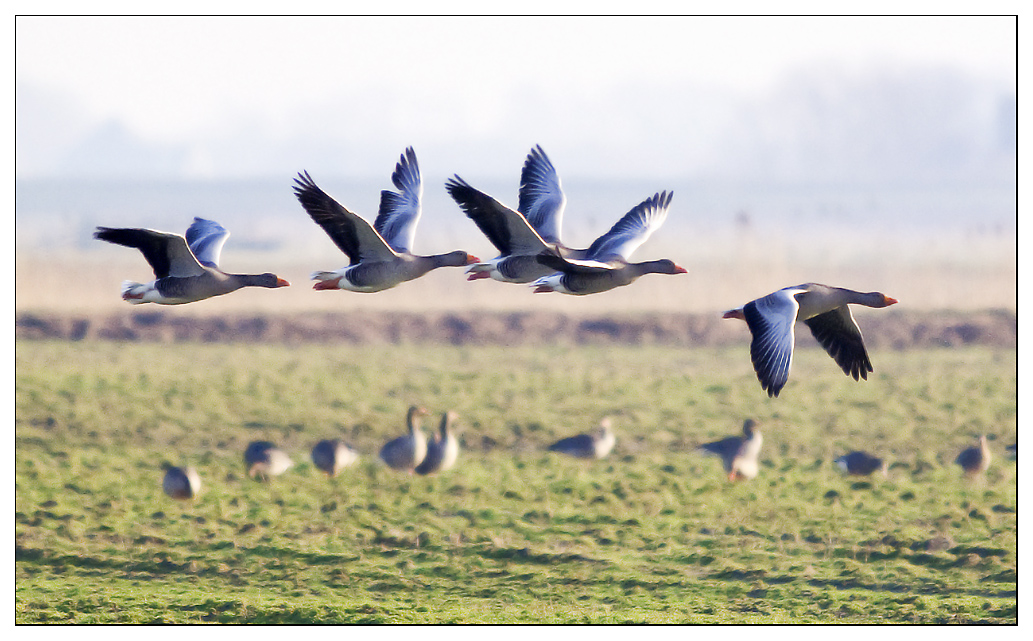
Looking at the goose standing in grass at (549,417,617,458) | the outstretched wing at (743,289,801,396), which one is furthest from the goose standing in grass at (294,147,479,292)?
the goose standing in grass at (549,417,617,458)

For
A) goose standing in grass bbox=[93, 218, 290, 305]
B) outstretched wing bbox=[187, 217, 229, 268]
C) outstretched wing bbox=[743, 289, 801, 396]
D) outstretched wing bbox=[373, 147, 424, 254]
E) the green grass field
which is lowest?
the green grass field

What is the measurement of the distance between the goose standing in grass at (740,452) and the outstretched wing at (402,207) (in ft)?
38.7

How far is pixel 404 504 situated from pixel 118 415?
32.6 feet

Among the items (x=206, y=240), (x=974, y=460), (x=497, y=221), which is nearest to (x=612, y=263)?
(x=497, y=221)

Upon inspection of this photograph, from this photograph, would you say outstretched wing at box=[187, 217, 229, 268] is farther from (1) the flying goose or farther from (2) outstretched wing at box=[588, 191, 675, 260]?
(2) outstretched wing at box=[588, 191, 675, 260]

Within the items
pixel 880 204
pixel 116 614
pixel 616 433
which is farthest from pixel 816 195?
pixel 116 614

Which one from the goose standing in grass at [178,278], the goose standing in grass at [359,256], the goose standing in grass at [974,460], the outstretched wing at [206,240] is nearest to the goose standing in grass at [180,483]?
the outstretched wing at [206,240]

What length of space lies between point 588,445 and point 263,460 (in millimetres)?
6816

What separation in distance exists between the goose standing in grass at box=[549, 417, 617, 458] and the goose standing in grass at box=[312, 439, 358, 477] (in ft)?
14.6

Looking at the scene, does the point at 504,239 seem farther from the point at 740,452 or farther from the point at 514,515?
the point at 740,452

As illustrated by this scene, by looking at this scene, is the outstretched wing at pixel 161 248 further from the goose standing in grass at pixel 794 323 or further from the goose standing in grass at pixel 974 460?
the goose standing in grass at pixel 974 460

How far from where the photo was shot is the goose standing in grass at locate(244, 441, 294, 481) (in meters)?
24.4

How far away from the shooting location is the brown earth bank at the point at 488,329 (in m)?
42.6

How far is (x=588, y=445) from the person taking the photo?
2594cm
